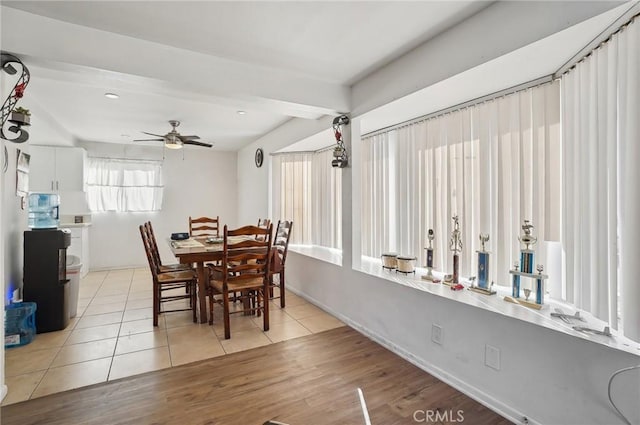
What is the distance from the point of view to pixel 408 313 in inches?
93.7

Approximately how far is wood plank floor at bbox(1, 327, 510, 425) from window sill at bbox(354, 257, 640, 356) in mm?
593

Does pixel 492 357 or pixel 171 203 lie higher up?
pixel 171 203

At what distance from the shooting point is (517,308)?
1.87 metres

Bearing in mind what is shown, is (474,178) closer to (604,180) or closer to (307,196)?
(604,180)

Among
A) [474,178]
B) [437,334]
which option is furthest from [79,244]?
[474,178]

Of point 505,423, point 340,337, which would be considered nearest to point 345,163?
point 340,337

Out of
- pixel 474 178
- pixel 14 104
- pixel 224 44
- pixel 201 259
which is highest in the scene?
pixel 224 44

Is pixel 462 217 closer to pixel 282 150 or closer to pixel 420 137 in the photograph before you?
pixel 420 137

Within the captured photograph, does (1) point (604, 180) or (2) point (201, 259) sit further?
(2) point (201, 259)

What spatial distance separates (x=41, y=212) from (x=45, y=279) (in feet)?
2.45

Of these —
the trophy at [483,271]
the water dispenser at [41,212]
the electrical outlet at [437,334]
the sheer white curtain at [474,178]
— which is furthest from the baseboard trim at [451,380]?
the water dispenser at [41,212]

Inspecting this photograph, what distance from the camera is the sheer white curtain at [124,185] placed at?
17.9ft

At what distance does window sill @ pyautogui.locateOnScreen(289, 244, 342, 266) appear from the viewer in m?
3.57

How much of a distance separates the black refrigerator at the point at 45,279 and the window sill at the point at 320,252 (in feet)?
8.38
